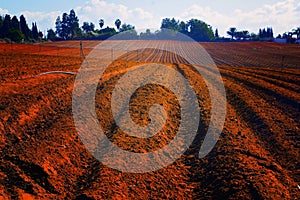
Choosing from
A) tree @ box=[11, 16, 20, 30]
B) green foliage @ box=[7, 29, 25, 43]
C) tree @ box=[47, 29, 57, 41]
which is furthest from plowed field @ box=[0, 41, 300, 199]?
tree @ box=[47, 29, 57, 41]

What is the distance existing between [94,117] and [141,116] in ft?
4.90

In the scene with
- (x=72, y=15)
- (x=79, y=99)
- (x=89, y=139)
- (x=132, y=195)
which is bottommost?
(x=132, y=195)

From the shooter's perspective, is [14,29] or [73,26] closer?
[14,29]

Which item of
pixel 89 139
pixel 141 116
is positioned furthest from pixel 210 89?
pixel 89 139

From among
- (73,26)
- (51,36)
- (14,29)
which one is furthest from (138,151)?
(73,26)

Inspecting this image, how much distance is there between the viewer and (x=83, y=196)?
17.6 ft

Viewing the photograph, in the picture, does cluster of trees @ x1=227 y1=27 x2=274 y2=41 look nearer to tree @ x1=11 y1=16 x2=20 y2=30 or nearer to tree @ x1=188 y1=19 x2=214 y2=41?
tree @ x1=188 y1=19 x2=214 y2=41

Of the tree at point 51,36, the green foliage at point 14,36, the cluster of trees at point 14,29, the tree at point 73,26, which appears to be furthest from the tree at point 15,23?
the tree at point 73,26

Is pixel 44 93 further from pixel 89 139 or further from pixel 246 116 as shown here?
pixel 246 116

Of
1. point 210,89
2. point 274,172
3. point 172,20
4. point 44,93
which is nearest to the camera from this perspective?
point 274,172

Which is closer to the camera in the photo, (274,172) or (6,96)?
(274,172)

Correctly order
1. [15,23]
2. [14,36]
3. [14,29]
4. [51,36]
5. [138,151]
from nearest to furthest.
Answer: [138,151], [14,36], [14,29], [15,23], [51,36]

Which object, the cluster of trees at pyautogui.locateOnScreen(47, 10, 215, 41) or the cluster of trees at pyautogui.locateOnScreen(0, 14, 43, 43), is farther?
the cluster of trees at pyautogui.locateOnScreen(47, 10, 215, 41)

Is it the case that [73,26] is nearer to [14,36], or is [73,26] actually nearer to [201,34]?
[201,34]
